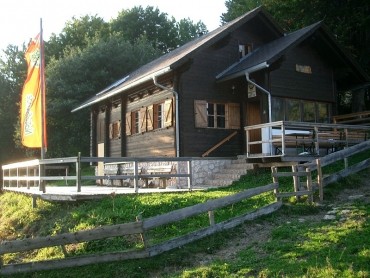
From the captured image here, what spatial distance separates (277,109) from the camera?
1820 cm

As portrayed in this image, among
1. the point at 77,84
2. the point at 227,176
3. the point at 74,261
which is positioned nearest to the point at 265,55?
the point at 227,176

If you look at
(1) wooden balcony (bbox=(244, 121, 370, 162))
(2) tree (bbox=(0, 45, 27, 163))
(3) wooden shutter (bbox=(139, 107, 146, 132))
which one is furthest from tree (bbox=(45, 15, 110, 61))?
(1) wooden balcony (bbox=(244, 121, 370, 162))

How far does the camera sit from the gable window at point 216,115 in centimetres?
1836

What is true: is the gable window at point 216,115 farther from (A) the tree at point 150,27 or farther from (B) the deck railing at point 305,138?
(A) the tree at point 150,27

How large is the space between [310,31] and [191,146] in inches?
258

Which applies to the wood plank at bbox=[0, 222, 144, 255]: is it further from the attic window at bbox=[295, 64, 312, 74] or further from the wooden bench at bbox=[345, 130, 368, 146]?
the attic window at bbox=[295, 64, 312, 74]

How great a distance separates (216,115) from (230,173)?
3047mm

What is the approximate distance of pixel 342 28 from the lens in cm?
2472

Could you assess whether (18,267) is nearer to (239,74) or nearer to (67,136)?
(239,74)

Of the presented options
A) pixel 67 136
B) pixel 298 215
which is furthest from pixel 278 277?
pixel 67 136

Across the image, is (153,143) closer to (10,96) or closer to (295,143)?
(295,143)

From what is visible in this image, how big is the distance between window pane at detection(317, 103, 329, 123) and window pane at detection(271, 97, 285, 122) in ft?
8.10

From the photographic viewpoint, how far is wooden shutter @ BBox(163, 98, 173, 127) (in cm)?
1834

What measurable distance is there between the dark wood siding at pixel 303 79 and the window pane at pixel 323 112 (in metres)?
0.29
